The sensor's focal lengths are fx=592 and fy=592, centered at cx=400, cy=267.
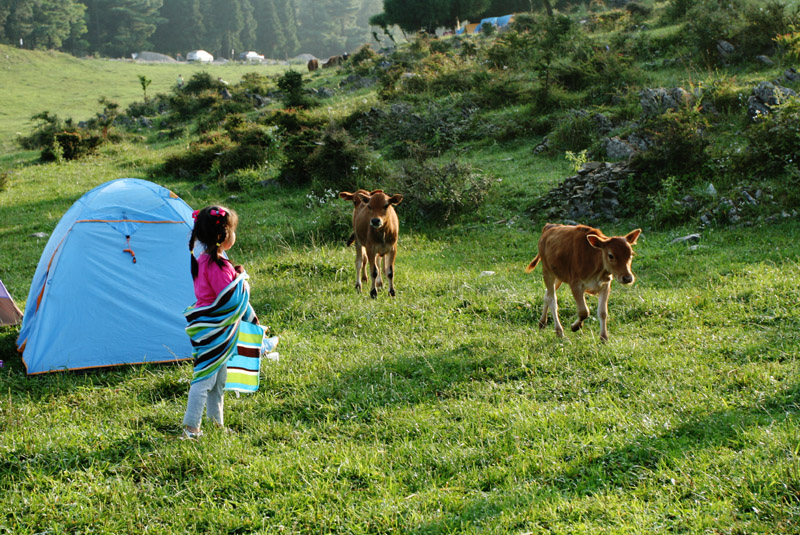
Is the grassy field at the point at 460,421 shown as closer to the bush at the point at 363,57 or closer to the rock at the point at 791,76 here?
the rock at the point at 791,76

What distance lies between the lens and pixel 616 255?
5941mm

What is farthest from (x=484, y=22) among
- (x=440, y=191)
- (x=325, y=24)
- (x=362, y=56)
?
(x=325, y=24)

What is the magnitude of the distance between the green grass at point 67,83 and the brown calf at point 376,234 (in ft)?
91.7

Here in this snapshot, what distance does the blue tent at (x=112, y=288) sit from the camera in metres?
6.90

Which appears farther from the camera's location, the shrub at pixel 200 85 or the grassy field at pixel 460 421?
the shrub at pixel 200 85

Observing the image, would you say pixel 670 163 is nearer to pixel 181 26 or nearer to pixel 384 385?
pixel 384 385

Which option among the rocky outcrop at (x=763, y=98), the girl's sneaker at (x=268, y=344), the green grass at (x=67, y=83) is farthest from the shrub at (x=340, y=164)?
the green grass at (x=67, y=83)

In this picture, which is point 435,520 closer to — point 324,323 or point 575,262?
point 575,262

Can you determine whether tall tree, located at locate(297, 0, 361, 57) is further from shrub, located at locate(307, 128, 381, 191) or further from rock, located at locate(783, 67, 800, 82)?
rock, located at locate(783, 67, 800, 82)

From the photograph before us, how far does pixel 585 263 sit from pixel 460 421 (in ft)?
8.01

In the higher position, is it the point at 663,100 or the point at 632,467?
the point at 663,100

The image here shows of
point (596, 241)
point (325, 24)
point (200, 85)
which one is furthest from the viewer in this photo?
point (325, 24)

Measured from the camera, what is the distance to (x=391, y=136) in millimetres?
20328

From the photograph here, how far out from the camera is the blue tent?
6.90 m
